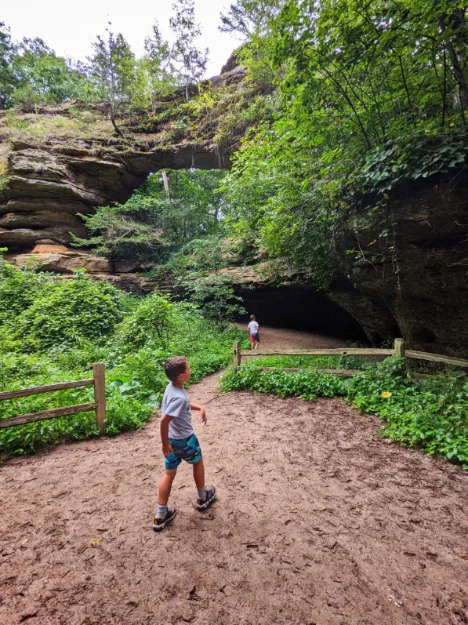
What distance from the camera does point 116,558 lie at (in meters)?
2.58

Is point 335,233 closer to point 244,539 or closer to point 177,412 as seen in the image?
point 177,412

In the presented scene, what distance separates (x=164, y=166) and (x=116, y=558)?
68.8ft

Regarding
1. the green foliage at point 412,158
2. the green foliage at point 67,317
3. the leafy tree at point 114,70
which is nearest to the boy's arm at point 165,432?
the green foliage at point 412,158

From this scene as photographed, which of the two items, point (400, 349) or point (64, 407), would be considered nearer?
point (64, 407)

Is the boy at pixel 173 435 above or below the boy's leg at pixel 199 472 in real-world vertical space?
above

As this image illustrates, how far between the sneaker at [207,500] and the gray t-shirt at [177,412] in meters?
0.94

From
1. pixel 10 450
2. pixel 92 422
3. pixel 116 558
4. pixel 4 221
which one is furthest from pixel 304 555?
pixel 4 221

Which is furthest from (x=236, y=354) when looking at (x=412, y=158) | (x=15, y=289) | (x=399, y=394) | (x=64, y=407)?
(x=15, y=289)

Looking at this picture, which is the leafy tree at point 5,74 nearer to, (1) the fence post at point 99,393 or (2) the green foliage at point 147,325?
(2) the green foliage at point 147,325

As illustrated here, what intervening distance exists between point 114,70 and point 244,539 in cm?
2483

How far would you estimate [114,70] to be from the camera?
17406 millimetres

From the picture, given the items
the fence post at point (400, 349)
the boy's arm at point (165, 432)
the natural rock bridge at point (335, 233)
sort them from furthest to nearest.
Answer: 1. the fence post at point (400, 349)
2. the natural rock bridge at point (335, 233)
3. the boy's arm at point (165, 432)

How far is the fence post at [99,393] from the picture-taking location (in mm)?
5168

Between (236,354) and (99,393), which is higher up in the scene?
(99,393)
